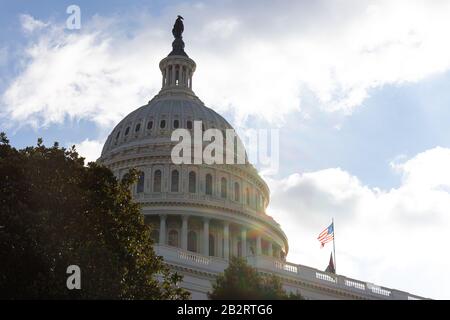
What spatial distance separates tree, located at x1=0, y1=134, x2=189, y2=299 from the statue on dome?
285ft

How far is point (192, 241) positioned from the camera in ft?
290

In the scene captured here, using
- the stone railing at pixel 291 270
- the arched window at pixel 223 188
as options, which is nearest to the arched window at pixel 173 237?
the arched window at pixel 223 188

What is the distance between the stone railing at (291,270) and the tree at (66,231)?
24.1 metres

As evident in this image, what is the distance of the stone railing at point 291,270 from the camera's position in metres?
59.3

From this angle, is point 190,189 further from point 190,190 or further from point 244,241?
point 244,241

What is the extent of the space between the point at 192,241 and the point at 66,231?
188 ft

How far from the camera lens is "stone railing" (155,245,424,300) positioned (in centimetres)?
5931

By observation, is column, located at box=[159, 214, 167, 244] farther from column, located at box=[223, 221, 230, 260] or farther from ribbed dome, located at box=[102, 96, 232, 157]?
ribbed dome, located at box=[102, 96, 232, 157]

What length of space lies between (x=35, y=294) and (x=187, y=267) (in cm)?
3068

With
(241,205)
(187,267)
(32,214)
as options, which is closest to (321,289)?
(187,267)

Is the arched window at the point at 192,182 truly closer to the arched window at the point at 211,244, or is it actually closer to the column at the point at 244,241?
the arched window at the point at 211,244

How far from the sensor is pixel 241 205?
9125cm

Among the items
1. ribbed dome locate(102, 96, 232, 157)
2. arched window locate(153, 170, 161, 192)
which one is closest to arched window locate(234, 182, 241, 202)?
ribbed dome locate(102, 96, 232, 157)

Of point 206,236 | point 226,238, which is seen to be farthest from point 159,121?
point 226,238
